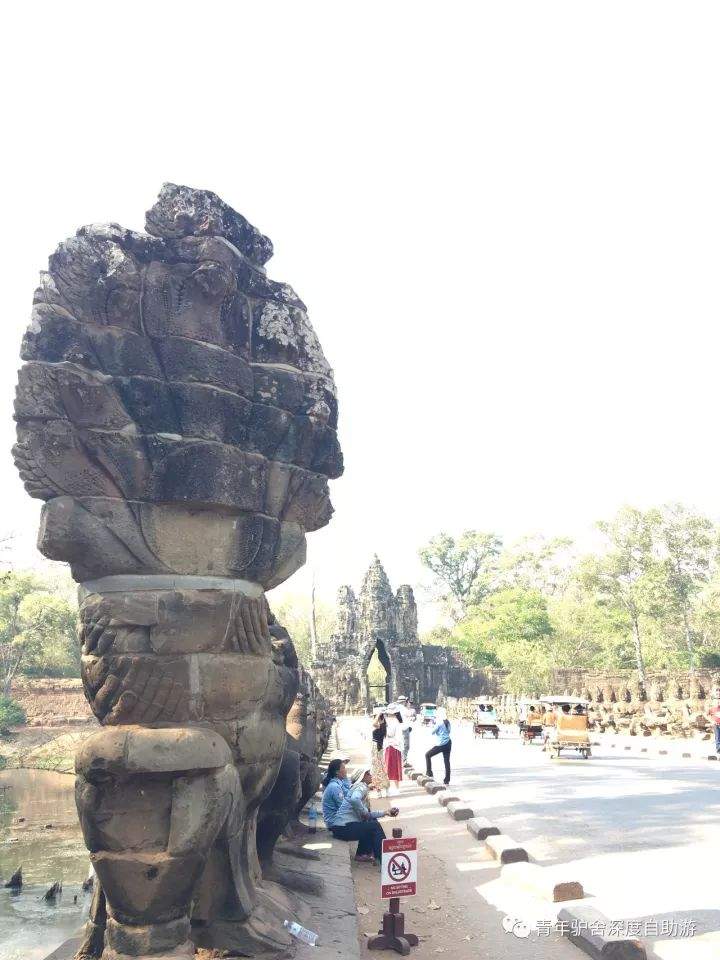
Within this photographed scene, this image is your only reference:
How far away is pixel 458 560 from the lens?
61688 mm

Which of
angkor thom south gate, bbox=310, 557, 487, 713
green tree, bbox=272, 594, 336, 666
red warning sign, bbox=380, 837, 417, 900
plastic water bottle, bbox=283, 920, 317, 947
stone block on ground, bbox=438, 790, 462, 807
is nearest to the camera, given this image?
plastic water bottle, bbox=283, 920, 317, 947

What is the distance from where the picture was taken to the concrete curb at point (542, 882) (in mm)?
5371

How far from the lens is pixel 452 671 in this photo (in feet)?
120

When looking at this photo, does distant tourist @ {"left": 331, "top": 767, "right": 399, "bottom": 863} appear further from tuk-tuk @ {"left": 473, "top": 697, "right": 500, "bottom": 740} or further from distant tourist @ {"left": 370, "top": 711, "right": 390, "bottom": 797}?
tuk-tuk @ {"left": 473, "top": 697, "right": 500, "bottom": 740}

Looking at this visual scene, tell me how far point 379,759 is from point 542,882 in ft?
23.6

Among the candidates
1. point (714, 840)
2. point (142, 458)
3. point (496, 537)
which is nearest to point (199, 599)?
point (142, 458)

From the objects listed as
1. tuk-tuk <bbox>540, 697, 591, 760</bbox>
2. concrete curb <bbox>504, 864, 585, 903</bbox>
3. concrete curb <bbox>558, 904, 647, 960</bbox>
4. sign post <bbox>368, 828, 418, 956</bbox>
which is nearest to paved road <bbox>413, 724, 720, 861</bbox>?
tuk-tuk <bbox>540, 697, 591, 760</bbox>

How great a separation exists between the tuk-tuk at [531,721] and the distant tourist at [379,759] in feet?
29.5

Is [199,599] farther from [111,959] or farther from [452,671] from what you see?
[452,671]

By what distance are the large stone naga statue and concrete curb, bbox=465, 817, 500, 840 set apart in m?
4.45

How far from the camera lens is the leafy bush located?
25234mm

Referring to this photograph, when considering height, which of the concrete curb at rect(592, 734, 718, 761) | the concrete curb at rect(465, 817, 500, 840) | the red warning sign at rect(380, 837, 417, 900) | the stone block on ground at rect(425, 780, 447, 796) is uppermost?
the red warning sign at rect(380, 837, 417, 900)

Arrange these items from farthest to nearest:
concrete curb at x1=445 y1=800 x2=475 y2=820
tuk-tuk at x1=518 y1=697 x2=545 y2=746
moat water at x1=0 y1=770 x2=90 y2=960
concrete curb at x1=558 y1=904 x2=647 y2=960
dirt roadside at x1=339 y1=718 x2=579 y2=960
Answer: tuk-tuk at x1=518 y1=697 x2=545 y2=746
concrete curb at x1=445 y1=800 x2=475 y2=820
moat water at x1=0 y1=770 x2=90 y2=960
dirt roadside at x1=339 y1=718 x2=579 y2=960
concrete curb at x1=558 y1=904 x2=647 y2=960

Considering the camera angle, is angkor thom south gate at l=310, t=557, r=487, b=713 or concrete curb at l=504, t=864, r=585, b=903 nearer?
concrete curb at l=504, t=864, r=585, b=903
